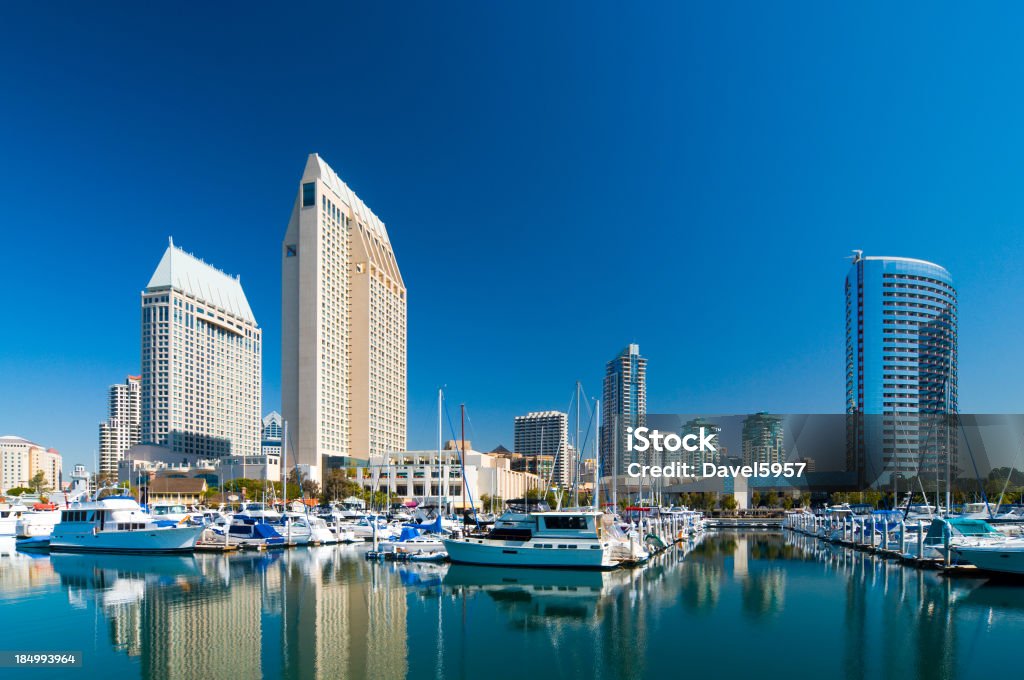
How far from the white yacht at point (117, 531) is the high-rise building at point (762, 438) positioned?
113053 millimetres

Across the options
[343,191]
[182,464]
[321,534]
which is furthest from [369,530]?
[182,464]

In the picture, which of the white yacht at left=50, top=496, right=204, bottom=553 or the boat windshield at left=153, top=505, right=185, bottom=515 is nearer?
the white yacht at left=50, top=496, right=204, bottom=553

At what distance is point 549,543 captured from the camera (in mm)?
47750

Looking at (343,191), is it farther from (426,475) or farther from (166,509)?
(166,509)

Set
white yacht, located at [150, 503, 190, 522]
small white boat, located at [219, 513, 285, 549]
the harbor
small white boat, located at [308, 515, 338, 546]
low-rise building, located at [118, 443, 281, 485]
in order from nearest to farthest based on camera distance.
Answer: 1. the harbor
2. small white boat, located at [219, 513, 285, 549]
3. white yacht, located at [150, 503, 190, 522]
4. small white boat, located at [308, 515, 338, 546]
5. low-rise building, located at [118, 443, 281, 485]

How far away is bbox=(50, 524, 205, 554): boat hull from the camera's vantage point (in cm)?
5825

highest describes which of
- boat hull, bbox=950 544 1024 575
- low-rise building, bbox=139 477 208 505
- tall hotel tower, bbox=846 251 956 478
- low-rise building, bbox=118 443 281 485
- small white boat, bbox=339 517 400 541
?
tall hotel tower, bbox=846 251 956 478

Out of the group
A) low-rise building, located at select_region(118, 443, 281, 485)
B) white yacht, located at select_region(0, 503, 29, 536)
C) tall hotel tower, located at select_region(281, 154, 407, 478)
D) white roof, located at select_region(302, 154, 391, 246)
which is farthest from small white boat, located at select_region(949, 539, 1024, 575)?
white roof, located at select_region(302, 154, 391, 246)

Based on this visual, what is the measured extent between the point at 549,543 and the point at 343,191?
138294 mm

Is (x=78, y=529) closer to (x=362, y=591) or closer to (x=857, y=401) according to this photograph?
(x=362, y=591)

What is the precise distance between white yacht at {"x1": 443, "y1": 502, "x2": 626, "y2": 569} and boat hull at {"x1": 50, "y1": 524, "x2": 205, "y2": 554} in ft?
73.7

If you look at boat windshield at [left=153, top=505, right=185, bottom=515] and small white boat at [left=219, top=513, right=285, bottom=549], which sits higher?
boat windshield at [left=153, top=505, right=185, bottom=515]

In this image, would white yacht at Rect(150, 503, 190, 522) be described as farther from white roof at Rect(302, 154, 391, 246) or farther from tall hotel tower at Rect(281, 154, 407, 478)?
white roof at Rect(302, 154, 391, 246)

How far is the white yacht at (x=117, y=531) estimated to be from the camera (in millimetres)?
58406
